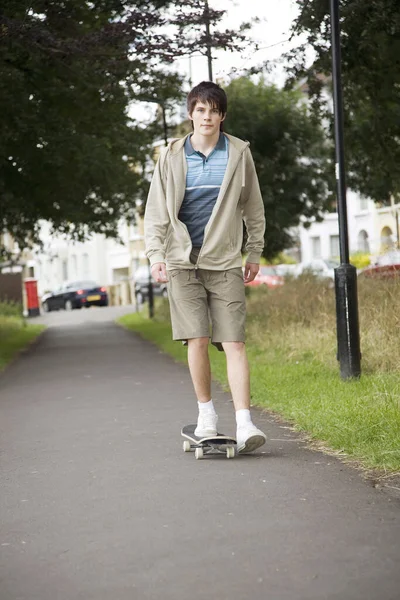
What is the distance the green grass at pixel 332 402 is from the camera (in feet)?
22.1

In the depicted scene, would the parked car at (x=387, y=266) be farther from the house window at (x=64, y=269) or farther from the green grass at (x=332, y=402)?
the house window at (x=64, y=269)

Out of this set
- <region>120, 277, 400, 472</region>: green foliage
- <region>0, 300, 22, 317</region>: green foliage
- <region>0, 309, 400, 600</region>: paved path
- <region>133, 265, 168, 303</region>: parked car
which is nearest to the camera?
<region>0, 309, 400, 600</region>: paved path

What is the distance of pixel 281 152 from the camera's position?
3041 cm

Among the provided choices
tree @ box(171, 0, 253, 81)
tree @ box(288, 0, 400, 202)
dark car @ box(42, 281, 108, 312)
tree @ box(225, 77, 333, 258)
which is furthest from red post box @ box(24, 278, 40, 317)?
tree @ box(171, 0, 253, 81)

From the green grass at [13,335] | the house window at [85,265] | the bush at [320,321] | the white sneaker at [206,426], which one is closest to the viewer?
the white sneaker at [206,426]

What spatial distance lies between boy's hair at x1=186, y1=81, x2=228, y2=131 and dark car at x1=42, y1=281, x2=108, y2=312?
52044mm

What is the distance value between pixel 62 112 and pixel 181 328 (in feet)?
45.7

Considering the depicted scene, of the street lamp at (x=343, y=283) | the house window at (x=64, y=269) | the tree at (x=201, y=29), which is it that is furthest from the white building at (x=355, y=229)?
the street lamp at (x=343, y=283)

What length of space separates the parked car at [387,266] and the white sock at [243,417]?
5571 mm

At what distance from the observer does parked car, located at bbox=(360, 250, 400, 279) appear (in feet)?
41.2

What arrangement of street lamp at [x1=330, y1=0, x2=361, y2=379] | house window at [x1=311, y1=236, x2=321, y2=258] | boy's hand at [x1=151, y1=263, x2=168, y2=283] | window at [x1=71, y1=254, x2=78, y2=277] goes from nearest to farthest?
boy's hand at [x1=151, y1=263, x2=168, y2=283]
street lamp at [x1=330, y1=0, x2=361, y2=379]
house window at [x1=311, y1=236, x2=321, y2=258]
window at [x1=71, y1=254, x2=78, y2=277]

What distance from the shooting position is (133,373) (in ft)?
46.1

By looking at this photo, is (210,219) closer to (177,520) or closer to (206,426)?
(206,426)

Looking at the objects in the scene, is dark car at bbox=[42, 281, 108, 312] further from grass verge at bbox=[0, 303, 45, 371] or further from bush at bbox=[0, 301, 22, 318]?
grass verge at bbox=[0, 303, 45, 371]
